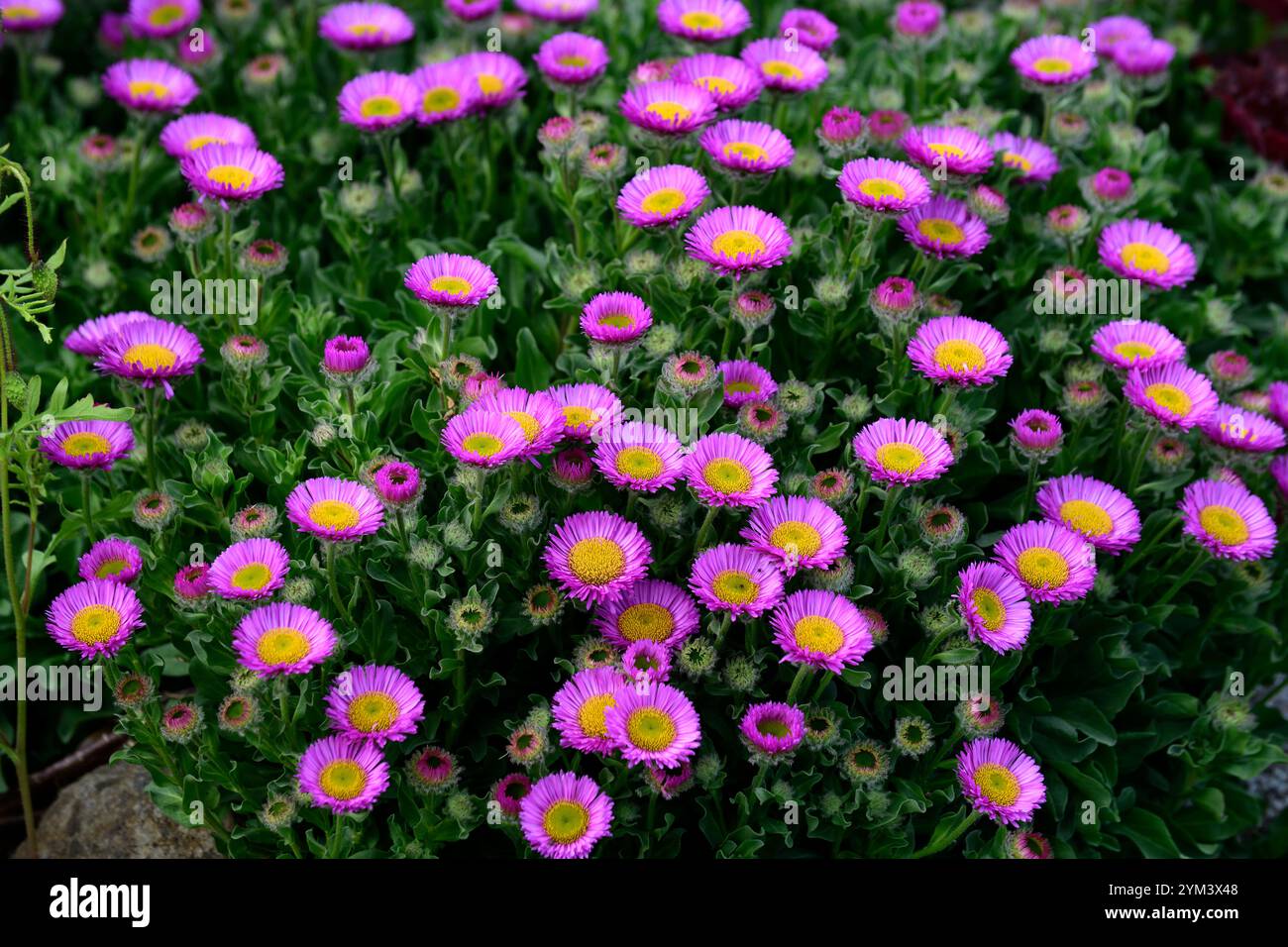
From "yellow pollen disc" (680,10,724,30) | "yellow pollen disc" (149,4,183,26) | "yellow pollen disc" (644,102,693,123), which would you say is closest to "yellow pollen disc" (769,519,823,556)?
"yellow pollen disc" (644,102,693,123)

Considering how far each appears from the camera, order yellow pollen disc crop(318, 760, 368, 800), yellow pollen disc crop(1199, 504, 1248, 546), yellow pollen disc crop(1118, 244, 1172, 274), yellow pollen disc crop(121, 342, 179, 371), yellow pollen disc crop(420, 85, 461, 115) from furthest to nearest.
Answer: yellow pollen disc crop(420, 85, 461, 115)
yellow pollen disc crop(1118, 244, 1172, 274)
yellow pollen disc crop(1199, 504, 1248, 546)
yellow pollen disc crop(121, 342, 179, 371)
yellow pollen disc crop(318, 760, 368, 800)

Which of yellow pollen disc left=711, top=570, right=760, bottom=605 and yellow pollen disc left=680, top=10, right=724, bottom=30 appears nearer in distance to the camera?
yellow pollen disc left=711, top=570, right=760, bottom=605

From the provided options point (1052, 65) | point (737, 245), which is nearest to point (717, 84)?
point (737, 245)

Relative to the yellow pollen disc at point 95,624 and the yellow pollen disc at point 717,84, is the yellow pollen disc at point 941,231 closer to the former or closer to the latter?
the yellow pollen disc at point 717,84

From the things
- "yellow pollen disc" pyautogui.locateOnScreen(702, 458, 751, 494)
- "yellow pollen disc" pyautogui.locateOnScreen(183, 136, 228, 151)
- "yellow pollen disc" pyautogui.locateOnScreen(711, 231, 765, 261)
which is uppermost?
"yellow pollen disc" pyautogui.locateOnScreen(183, 136, 228, 151)

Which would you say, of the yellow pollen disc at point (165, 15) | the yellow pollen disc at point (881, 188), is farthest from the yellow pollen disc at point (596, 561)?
the yellow pollen disc at point (165, 15)

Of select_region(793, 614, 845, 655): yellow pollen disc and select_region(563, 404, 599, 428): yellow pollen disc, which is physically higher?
select_region(563, 404, 599, 428): yellow pollen disc

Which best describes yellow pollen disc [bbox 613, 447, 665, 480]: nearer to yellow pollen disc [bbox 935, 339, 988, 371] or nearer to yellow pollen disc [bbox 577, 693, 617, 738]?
yellow pollen disc [bbox 577, 693, 617, 738]
